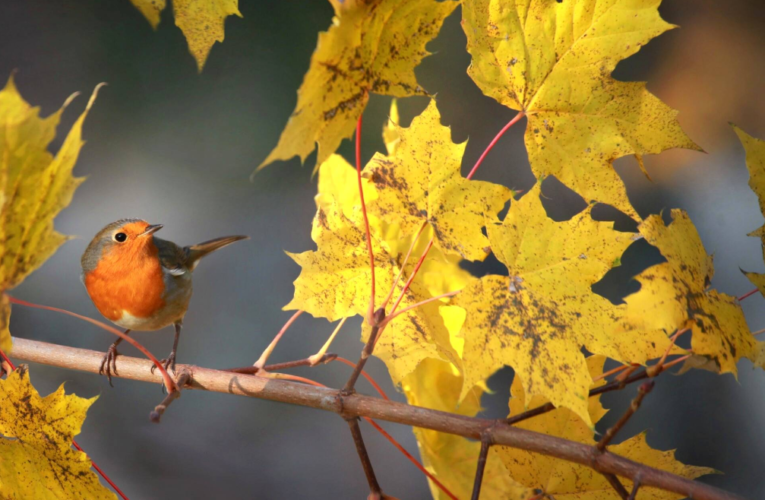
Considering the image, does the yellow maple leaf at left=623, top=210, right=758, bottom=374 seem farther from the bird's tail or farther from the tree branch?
the bird's tail

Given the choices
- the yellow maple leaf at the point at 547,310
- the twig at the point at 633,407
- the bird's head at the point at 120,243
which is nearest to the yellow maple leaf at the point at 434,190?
the yellow maple leaf at the point at 547,310

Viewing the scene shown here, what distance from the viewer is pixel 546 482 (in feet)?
1.30

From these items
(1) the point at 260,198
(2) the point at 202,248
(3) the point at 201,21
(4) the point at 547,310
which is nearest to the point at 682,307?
(4) the point at 547,310

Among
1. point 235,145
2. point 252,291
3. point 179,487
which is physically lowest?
point 179,487

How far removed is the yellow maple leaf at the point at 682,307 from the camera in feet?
1.03

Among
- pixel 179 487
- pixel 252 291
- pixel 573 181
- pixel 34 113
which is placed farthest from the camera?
pixel 252 291

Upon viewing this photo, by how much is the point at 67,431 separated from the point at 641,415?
1027 mm

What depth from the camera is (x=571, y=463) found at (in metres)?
0.39

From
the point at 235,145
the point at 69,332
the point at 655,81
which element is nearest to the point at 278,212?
the point at 235,145

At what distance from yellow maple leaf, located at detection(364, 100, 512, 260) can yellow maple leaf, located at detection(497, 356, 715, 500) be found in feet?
0.32

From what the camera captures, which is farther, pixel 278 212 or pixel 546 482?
pixel 278 212

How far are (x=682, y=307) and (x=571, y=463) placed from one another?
134 millimetres

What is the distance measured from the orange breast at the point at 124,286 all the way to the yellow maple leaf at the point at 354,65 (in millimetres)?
343

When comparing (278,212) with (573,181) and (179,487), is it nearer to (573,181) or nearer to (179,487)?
(179,487)
